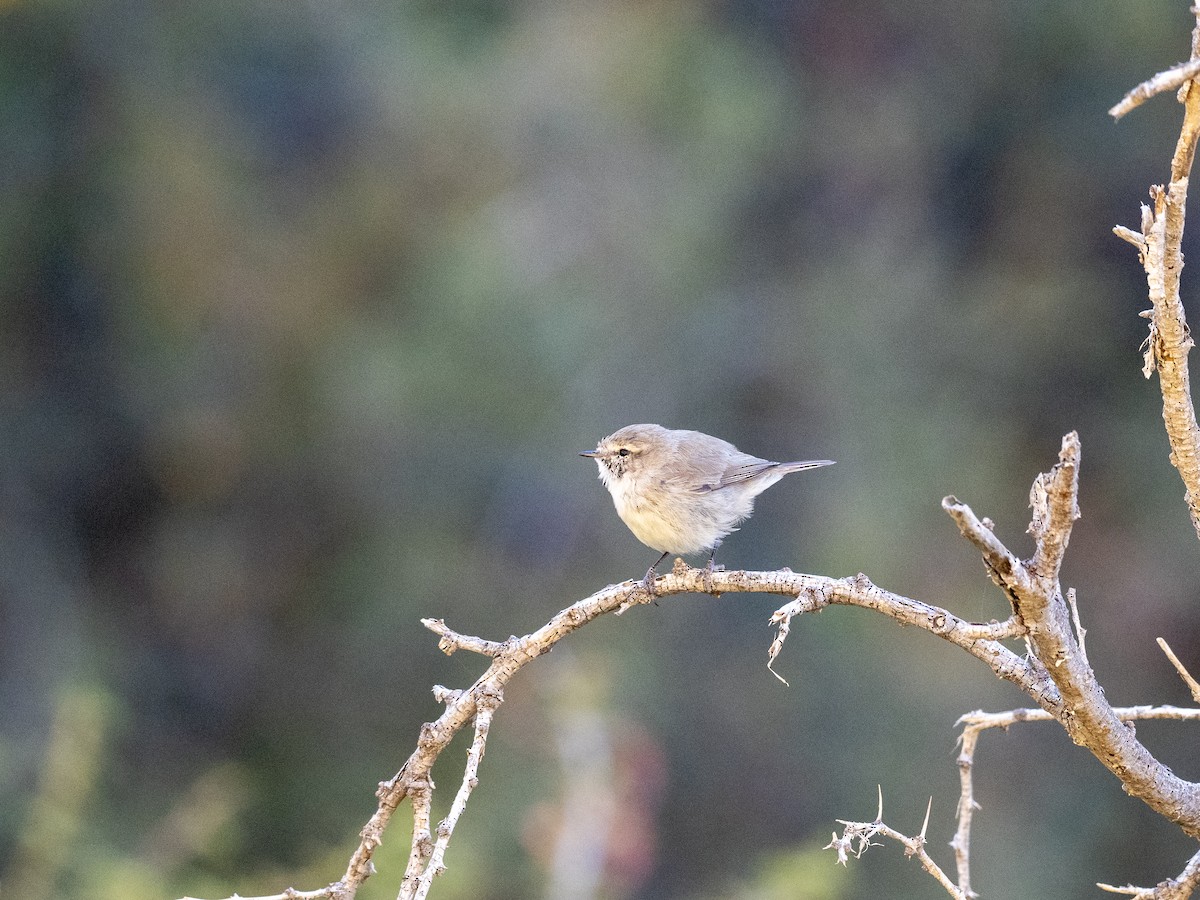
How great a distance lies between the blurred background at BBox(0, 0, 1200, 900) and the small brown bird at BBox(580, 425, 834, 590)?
1.72 metres

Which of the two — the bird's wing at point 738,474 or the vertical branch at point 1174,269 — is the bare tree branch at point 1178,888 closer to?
the vertical branch at point 1174,269

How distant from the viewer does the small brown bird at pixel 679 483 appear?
319cm

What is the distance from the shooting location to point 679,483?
334 centimetres

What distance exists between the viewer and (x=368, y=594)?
A: 6.05m

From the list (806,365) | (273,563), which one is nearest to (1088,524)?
(806,365)

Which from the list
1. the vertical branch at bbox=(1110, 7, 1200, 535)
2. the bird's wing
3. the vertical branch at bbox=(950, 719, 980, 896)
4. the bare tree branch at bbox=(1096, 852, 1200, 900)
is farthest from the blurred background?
the vertical branch at bbox=(1110, 7, 1200, 535)

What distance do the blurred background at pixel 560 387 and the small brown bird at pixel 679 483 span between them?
1.72m

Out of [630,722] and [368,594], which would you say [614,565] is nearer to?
[630,722]

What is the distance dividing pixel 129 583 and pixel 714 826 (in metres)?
3.12

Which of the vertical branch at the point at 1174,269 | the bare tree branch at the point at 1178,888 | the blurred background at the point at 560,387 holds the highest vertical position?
the blurred background at the point at 560,387

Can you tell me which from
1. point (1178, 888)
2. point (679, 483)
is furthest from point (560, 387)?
point (1178, 888)

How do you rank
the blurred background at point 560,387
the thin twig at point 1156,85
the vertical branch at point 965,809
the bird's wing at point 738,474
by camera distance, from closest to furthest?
the thin twig at point 1156,85 < the vertical branch at point 965,809 < the bird's wing at point 738,474 < the blurred background at point 560,387

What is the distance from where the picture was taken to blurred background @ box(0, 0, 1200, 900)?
5664 mm

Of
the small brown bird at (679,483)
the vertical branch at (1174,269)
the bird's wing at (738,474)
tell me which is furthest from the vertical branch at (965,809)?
the bird's wing at (738,474)
